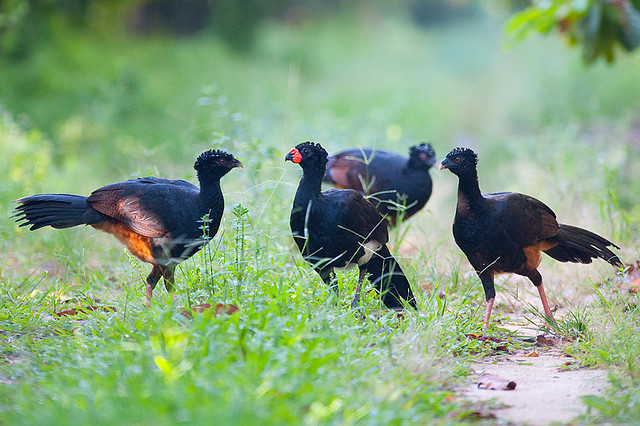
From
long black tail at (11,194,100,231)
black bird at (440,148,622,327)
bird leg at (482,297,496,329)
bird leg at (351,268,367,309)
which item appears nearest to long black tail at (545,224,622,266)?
black bird at (440,148,622,327)

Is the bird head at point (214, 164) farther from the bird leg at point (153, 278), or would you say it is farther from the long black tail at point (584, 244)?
the long black tail at point (584, 244)

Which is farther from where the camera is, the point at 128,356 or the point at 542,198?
the point at 542,198

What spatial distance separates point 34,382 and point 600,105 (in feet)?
35.2

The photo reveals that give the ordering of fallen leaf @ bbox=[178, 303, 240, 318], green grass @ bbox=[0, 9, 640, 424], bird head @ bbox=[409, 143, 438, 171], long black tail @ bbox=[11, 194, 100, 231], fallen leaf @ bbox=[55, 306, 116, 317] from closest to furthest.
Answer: green grass @ bbox=[0, 9, 640, 424] < fallen leaf @ bbox=[178, 303, 240, 318] < fallen leaf @ bbox=[55, 306, 116, 317] < long black tail @ bbox=[11, 194, 100, 231] < bird head @ bbox=[409, 143, 438, 171]

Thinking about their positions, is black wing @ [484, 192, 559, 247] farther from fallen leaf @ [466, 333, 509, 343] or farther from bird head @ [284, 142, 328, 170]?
bird head @ [284, 142, 328, 170]

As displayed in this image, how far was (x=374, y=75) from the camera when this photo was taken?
1953cm

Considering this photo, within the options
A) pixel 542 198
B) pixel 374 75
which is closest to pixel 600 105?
pixel 542 198

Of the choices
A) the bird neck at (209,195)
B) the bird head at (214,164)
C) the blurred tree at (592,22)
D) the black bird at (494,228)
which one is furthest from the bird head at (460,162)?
the blurred tree at (592,22)

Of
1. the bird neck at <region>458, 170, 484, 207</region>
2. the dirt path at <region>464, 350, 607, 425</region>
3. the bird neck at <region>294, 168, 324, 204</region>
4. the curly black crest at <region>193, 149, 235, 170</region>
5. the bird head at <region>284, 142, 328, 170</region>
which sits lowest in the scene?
the dirt path at <region>464, 350, 607, 425</region>

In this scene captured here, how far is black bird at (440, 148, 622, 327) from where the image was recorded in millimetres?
5141

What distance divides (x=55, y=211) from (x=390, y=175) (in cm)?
295

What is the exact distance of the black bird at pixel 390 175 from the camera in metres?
6.83

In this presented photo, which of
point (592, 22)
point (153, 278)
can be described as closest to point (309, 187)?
point (153, 278)

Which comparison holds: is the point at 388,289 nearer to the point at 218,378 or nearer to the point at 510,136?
the point at 218,378
